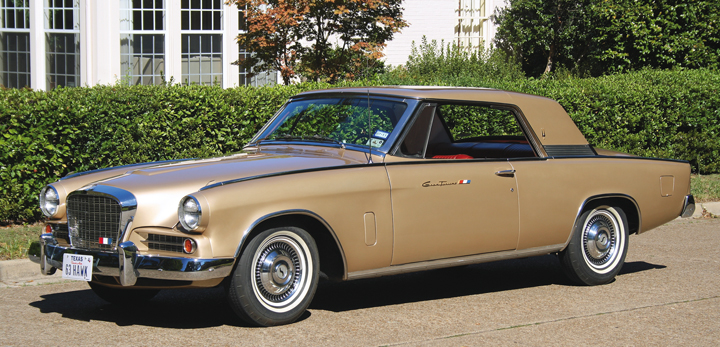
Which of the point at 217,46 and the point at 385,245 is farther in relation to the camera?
the point at 217,46

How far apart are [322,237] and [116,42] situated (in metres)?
11.5

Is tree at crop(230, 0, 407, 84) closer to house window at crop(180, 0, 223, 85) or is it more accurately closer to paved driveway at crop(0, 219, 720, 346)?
house window at crop(180, 0, 223, 85)

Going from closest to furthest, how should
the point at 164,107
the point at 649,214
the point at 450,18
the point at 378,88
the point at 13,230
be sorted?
1. the point at 378,88
2. the point at 649,214
3. the point at 13,230
4. the point at 164,107
5. the point at 450,18

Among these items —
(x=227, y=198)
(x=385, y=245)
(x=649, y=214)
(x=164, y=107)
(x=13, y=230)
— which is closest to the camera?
(x=227, y=198)

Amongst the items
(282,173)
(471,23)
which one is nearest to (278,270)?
(282,173)

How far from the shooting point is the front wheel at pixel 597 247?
6.54 meters

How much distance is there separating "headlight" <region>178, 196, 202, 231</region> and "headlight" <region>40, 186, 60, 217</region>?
1.21m

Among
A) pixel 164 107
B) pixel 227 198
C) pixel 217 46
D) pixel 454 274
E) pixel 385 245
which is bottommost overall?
pixel 454 274

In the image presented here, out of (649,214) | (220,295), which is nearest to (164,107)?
(220,295)

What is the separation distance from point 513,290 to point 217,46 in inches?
440

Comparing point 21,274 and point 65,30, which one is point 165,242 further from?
point 65,30

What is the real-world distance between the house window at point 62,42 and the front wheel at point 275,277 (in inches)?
468

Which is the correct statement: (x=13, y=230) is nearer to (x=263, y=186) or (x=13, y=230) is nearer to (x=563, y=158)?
(x=263, y=186)

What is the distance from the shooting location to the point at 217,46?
16109mm
